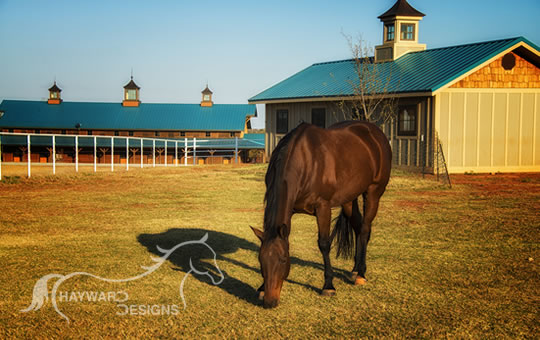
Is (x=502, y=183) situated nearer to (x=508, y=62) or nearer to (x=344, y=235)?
(x=508, y=62)

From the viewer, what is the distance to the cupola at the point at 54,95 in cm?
5512

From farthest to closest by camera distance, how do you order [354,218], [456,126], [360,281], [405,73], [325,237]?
[405,73], [456,126], [354,218], [360,281], [325,237]

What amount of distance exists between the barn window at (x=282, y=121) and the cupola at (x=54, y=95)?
3703 cm

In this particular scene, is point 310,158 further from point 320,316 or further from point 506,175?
point 506,175

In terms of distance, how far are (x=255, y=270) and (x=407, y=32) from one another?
2243 cm

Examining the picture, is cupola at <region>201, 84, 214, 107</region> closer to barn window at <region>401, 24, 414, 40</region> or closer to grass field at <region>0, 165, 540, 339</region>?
barn window at <region>401, 24, 414, 40</region>

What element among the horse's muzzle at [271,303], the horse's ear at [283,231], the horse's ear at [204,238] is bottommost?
the horse's ear at [204,238]

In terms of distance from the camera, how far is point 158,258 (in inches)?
261

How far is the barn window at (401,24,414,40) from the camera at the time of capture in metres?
25.6

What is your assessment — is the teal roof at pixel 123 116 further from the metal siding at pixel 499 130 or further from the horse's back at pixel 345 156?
the horse's back at pixel 345 156

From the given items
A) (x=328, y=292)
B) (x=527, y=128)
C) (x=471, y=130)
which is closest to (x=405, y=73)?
(x=471, y=130)

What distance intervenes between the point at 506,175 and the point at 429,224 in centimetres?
1212

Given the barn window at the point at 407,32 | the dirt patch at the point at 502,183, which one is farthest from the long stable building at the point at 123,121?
the dirt patch at the point at 502,183

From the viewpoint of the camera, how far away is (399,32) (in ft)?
83.5
